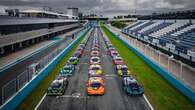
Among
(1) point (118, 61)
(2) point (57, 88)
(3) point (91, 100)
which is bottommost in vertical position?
(3) point (91, 100)

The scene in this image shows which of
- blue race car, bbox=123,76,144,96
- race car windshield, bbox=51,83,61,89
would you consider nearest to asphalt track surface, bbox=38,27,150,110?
blue race car, bbox=123,76,144,96

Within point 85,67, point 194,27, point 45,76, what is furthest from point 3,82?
point 194,27

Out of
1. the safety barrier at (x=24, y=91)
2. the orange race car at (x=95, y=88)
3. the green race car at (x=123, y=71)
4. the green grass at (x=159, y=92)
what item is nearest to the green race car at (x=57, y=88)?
the safety barrier at (x=24, y=91)

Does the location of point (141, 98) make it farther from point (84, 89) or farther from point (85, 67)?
point (85, 67)

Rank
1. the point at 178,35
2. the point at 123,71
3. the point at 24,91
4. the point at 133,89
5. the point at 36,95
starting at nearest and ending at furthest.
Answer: the point at 24,91
the point at 36,95
the point at 133,89
the point at 123,71
the point at 178,35

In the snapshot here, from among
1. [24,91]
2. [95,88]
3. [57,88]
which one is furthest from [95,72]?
[24,91]

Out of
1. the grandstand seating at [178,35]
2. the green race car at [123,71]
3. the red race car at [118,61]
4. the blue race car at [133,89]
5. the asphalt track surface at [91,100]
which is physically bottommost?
the asphalt track surface at [91,100]

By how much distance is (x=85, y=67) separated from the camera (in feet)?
119

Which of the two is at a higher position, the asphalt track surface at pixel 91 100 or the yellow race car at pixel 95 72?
the yellow race car at pixel 95 72

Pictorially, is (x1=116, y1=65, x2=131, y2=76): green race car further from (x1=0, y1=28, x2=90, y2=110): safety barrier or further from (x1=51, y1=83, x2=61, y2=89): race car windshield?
(x1=0, y1=28, x2=90, y2=110): safety barrier

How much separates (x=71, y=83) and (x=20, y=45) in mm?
28410

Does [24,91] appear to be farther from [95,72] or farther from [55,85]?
[95,72]

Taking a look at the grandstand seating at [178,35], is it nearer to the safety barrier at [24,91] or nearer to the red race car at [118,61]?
the red race car at [118,61]

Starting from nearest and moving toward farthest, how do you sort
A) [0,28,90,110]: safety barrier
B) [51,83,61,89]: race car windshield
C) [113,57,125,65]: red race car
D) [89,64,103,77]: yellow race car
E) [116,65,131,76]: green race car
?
[0,28,90,110]: safety barrier
[51,83,61,89]: race car windshield
[89,64,103,77]: yellow race car
[116,65,131,76]: green race car
[113,57,125,65]: red race car
